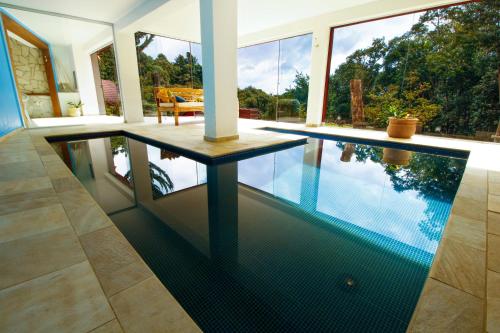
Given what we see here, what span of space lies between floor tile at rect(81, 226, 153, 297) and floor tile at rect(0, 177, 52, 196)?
973 mm

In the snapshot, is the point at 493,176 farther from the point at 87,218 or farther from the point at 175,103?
the point at 175,103

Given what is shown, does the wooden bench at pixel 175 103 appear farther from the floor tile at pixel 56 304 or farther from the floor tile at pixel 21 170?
the floor tile at pixel 56 304

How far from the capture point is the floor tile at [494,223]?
49.3 inches

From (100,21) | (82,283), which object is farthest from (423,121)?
(100,21)

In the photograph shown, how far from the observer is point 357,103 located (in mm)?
5543

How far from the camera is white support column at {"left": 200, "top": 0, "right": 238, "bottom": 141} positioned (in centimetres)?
322

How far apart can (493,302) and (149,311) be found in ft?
3.86

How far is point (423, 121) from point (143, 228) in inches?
219

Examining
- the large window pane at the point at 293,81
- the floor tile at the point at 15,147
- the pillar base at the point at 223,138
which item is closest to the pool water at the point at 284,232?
the floor tile at the point at 15,147

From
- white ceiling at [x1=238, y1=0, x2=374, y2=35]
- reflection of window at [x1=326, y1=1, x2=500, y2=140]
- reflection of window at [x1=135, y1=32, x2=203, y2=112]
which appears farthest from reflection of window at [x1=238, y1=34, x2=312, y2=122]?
reflection of window at [x1=135, y1=32, x2=203, y2=112]

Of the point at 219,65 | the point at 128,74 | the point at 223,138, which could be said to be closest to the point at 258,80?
the point at 128,74

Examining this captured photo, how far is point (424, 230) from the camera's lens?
151 cm

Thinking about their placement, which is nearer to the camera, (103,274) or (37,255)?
(103,274)

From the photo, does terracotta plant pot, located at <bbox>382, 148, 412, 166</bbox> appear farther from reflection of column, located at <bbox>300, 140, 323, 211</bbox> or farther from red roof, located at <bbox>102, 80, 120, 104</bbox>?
red roof, located at <bbox>102, 80, 120, 104</bbox>
